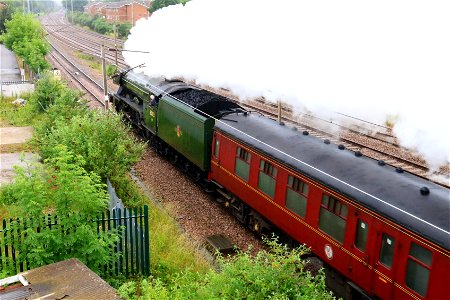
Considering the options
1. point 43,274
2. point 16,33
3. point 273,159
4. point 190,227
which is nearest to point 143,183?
point 190,227

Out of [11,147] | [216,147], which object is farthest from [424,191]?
[11,147]

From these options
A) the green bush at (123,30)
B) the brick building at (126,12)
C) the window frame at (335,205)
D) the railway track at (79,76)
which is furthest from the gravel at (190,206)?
the brick building at (126,12)

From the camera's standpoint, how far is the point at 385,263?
7438mm

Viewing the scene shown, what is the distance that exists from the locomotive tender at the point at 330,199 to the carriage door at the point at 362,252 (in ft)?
0.06

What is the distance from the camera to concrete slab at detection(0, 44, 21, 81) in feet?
114

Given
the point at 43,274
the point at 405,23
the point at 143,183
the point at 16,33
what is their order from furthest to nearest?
the point at 16,33
the point at 143,183
the point at 405,23
the point at 43,274

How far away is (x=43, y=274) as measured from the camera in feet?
21.8

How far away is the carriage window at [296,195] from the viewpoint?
9364mm

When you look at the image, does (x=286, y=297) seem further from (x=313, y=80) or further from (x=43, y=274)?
(x=313, y=80)

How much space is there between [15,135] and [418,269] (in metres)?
17.9

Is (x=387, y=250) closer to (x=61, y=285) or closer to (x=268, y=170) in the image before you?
(x=268, y=170)

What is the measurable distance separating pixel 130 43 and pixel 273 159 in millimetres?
20442

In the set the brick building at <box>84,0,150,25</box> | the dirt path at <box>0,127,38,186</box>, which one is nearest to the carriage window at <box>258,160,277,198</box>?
the dirt path at <box>0,127,38,186</box>

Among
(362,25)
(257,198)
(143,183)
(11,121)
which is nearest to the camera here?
(257,198)
